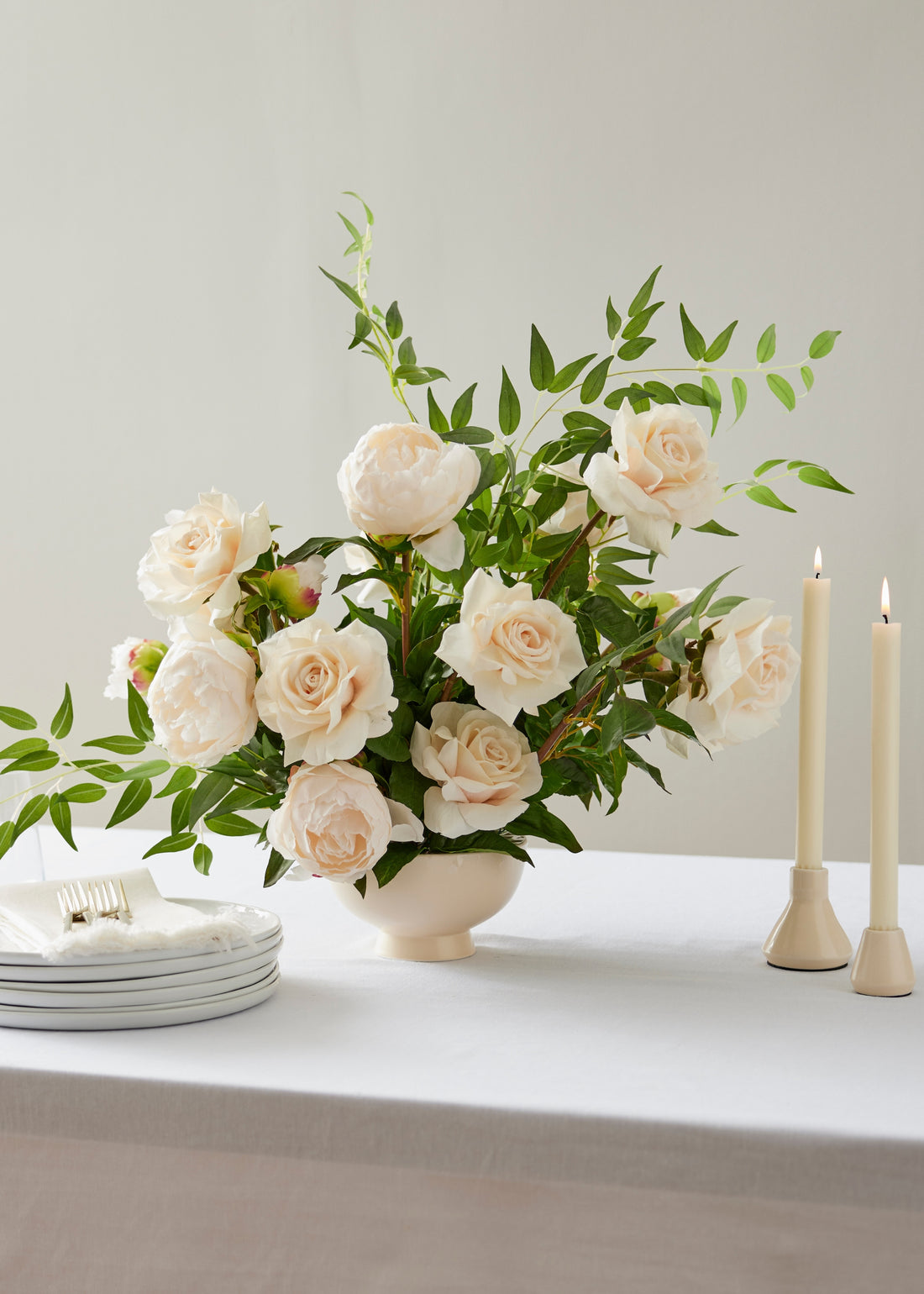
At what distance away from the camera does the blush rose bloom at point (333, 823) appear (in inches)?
26.9

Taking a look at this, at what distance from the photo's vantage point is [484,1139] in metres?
0.56

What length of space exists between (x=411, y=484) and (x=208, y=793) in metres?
0.24

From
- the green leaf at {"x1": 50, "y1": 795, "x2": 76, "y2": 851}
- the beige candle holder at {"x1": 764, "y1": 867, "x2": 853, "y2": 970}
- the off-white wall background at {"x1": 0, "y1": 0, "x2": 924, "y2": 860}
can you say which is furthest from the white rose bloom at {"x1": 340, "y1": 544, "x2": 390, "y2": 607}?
the off-white wall background at {"x1": 0, "y1": 0, "x2": 924, "y2": 860}

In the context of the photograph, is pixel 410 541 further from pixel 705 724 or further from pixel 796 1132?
pixel 796 1132

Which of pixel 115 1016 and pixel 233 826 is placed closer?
pixel 115 1016

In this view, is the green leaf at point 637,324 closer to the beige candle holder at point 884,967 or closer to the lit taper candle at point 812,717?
the lit taper candle at point 812,717

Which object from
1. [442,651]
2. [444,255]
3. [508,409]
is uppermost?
[444,255]

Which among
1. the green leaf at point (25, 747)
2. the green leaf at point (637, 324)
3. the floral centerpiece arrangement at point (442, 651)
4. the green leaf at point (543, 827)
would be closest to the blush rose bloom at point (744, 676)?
the floral centerpiece arrangement at point (442, 651)

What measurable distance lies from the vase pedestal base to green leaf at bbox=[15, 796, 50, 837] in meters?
0.25

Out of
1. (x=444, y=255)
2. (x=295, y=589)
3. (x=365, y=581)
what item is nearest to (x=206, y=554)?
(x=295, y=589)

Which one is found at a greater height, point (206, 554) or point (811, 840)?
point (206, 554)

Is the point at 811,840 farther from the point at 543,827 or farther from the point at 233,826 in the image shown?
the point at 233,826

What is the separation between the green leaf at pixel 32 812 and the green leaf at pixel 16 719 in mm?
48

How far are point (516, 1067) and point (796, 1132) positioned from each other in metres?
0.15
